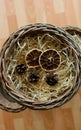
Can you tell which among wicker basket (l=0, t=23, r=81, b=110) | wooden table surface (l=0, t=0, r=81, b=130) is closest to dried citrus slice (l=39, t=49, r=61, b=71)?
wicker basket (l=0, t=23, r=81, b=110)

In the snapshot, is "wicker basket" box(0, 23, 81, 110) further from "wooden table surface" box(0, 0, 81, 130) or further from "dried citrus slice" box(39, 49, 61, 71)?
"wooden table surface" box(0, 0, 81, 130)

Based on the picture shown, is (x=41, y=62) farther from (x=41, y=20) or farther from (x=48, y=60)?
(x=41, y=20)

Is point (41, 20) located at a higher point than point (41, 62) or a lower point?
higher

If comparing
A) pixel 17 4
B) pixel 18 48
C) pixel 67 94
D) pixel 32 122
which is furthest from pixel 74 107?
pixel 17 4

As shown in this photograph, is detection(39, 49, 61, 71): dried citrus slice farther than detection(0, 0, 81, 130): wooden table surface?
No

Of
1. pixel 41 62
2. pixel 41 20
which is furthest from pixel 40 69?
pixel 41 20
